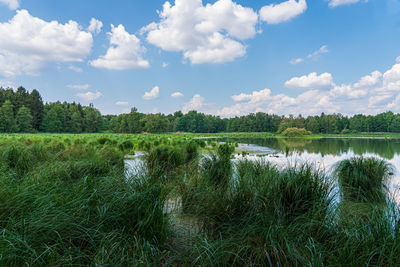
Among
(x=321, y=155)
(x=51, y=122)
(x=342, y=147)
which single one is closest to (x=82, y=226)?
(x=321, y=155)

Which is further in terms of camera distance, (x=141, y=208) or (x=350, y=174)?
(x=350, y=174)

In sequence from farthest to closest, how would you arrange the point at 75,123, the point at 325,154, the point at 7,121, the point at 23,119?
the point at 75,123 < the point at 23,119 < the point at 7,121 < the point at 325,154

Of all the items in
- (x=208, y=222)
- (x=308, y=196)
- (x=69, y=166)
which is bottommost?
(x=208, y=222)

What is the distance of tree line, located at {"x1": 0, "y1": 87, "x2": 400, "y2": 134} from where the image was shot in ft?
162

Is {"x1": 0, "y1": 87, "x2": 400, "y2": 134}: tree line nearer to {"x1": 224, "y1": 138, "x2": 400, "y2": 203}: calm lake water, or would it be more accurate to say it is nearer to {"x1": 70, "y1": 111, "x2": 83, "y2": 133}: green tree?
{"x1": 70, "y1": 111, "x2": 83, "y2": 133}: green tree

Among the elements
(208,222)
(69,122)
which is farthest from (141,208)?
(69,122)

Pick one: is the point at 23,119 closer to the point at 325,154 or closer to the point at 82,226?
the point at 325,154

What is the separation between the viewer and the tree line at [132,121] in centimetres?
4934

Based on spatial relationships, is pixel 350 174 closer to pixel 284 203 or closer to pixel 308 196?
pixel 308 196

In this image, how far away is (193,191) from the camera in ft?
11.7

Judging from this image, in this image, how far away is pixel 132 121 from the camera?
6662cm

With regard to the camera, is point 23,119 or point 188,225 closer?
point 188,225

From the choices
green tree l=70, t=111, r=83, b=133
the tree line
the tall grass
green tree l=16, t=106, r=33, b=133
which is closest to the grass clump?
the tall grass

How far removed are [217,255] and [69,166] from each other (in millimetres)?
3333
